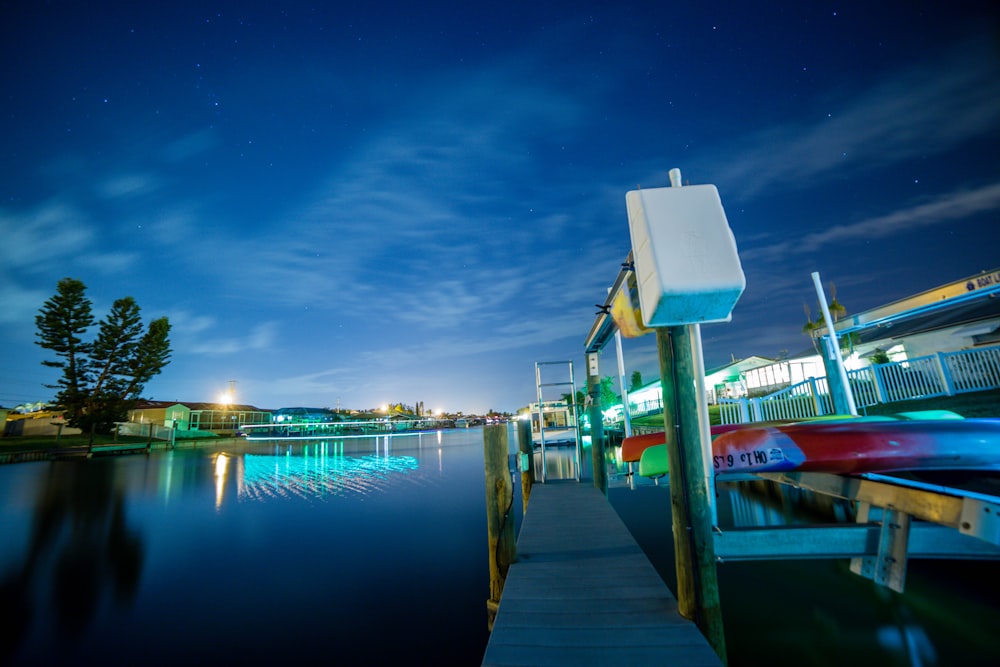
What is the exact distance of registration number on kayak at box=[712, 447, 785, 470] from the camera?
3.46 metres

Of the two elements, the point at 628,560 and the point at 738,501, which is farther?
the point at 738,501

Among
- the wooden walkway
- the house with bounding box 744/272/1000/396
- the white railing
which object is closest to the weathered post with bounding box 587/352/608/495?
the wooden walkway

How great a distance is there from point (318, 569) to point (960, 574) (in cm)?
1057

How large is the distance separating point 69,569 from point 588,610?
11298mm

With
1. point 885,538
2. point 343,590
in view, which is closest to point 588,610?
point 885,538

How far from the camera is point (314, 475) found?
2067 cm

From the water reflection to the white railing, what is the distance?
13180 millimetres

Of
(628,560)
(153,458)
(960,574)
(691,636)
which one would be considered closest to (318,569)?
(628,560)

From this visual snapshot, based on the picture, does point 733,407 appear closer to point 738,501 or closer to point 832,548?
point 738,501

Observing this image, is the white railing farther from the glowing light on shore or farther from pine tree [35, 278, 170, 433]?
pine tree [35, 278, 170, 433]

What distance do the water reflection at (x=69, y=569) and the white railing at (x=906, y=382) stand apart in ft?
43.2

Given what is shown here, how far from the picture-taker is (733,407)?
1216cm

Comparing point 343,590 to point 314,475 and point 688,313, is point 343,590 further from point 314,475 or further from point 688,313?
point 314,475

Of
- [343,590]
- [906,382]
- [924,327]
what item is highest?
[924,327]
